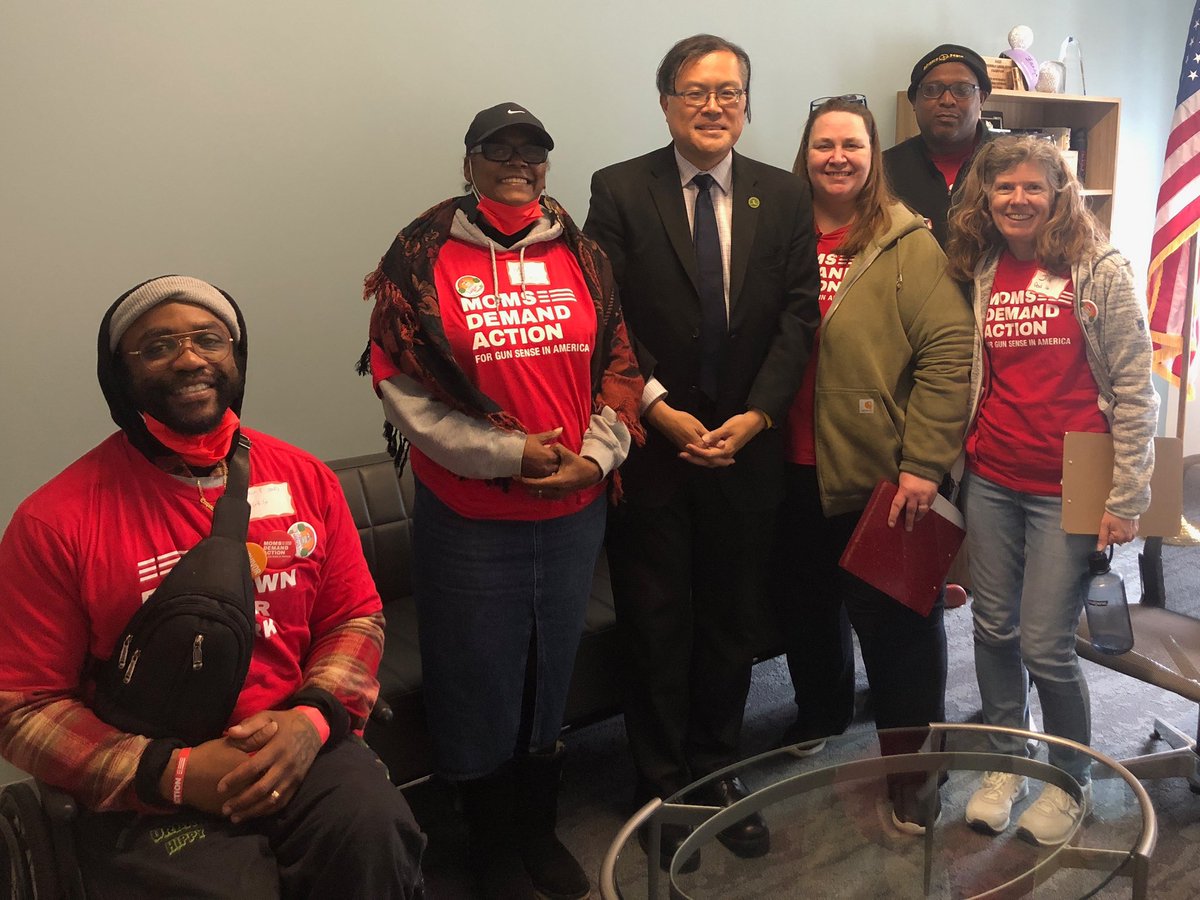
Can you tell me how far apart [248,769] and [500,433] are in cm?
64

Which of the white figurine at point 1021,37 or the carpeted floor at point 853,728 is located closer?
the carpeted floor at point 853,728

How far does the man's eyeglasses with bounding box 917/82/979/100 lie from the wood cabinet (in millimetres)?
1413

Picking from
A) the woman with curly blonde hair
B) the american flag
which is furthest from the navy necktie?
the american flag

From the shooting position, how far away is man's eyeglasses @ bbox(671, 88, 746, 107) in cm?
183

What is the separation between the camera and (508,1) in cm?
263

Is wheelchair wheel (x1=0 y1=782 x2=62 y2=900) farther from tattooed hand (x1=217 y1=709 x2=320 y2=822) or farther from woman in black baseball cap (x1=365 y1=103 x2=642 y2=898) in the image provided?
woman in black baseball cap (x1=365 y1=103 x2=642 y2=898)

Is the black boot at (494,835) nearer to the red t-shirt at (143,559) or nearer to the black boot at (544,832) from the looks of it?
the black boot at (544,832)

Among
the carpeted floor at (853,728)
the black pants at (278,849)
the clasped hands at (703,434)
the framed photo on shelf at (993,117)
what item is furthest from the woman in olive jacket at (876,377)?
the framed photo on shelf at (993,117)

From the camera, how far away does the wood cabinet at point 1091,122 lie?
3770mm

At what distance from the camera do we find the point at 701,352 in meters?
1.90

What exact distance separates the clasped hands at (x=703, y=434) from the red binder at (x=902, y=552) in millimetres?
323

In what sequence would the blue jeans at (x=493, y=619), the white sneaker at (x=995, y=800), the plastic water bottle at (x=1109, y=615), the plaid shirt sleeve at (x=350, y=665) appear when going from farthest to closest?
1. the plastic water bottle at (x=1109, y=615)
2. the blue jeans at (x=493, y=619)
3. the white sneaker at (x=995, y=800)
4. the plaid shirt sleeve at (x=350, y=665)

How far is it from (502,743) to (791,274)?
1.10 meters

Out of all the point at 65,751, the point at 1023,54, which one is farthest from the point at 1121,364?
the point at 1023,54
